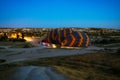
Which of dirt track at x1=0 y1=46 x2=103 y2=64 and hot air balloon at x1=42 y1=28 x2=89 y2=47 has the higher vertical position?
hot air balloon at x1=42 y1=28 x2=89 y2=47

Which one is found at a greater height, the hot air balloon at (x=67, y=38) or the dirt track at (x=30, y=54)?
the hot air balloon at (x=67, y=38)

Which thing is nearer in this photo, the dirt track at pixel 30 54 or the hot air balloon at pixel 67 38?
the dirt track at pixel 30 54

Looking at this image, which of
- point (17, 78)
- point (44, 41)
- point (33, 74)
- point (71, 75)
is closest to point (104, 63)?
point (71, 75)

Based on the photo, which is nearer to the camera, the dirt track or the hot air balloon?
the dirt track

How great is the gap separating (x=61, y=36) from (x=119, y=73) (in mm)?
22125

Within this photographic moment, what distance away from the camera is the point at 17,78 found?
409 inches

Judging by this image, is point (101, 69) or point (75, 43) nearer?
point (101, 69)

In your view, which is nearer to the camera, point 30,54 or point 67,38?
point 30,54

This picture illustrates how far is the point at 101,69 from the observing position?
14695mm

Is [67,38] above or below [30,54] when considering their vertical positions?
above

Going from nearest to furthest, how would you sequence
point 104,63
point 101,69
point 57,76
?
point 57,76 → point 101,69 → point 104,63

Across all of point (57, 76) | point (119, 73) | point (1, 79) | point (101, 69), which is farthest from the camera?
point (101, 69)

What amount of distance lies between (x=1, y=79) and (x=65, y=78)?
2578 mm

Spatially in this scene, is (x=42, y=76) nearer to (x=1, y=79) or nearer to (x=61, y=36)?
(x=1, y=79)
